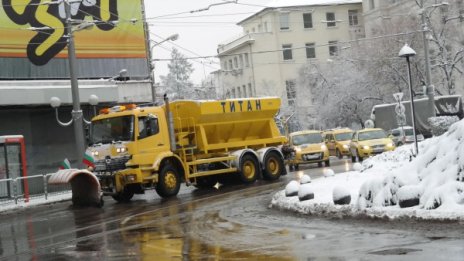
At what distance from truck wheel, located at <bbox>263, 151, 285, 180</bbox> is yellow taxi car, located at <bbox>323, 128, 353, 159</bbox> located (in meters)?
11.6

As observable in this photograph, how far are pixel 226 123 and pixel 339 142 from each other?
1498 centimetres

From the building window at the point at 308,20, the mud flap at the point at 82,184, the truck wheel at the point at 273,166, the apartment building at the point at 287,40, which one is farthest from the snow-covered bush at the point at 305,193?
the building window at the point at 308,20

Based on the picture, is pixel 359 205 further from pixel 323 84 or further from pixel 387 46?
pixel 323 84

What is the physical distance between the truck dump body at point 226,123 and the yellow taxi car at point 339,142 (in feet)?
38.4

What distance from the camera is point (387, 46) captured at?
181 ft

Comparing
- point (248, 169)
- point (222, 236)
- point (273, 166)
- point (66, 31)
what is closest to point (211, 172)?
point (248, 169)

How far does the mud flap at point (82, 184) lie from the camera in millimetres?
19688

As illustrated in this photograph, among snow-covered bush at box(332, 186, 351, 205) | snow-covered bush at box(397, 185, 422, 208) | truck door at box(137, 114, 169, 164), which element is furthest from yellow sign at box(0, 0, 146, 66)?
snow-covered bush at box(397, 185, 422, 208)

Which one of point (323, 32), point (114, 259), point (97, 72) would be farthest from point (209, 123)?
point (323, 32)

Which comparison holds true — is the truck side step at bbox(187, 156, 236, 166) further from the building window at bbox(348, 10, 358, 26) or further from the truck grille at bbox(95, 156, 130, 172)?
the building window at bbox(348, 10, 358, 26)

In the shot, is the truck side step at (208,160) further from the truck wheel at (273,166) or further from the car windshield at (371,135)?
the car windshield at (371,135)

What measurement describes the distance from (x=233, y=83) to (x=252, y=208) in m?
68.6

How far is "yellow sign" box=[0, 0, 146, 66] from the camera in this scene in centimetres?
2938

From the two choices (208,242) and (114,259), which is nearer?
(114,259)
